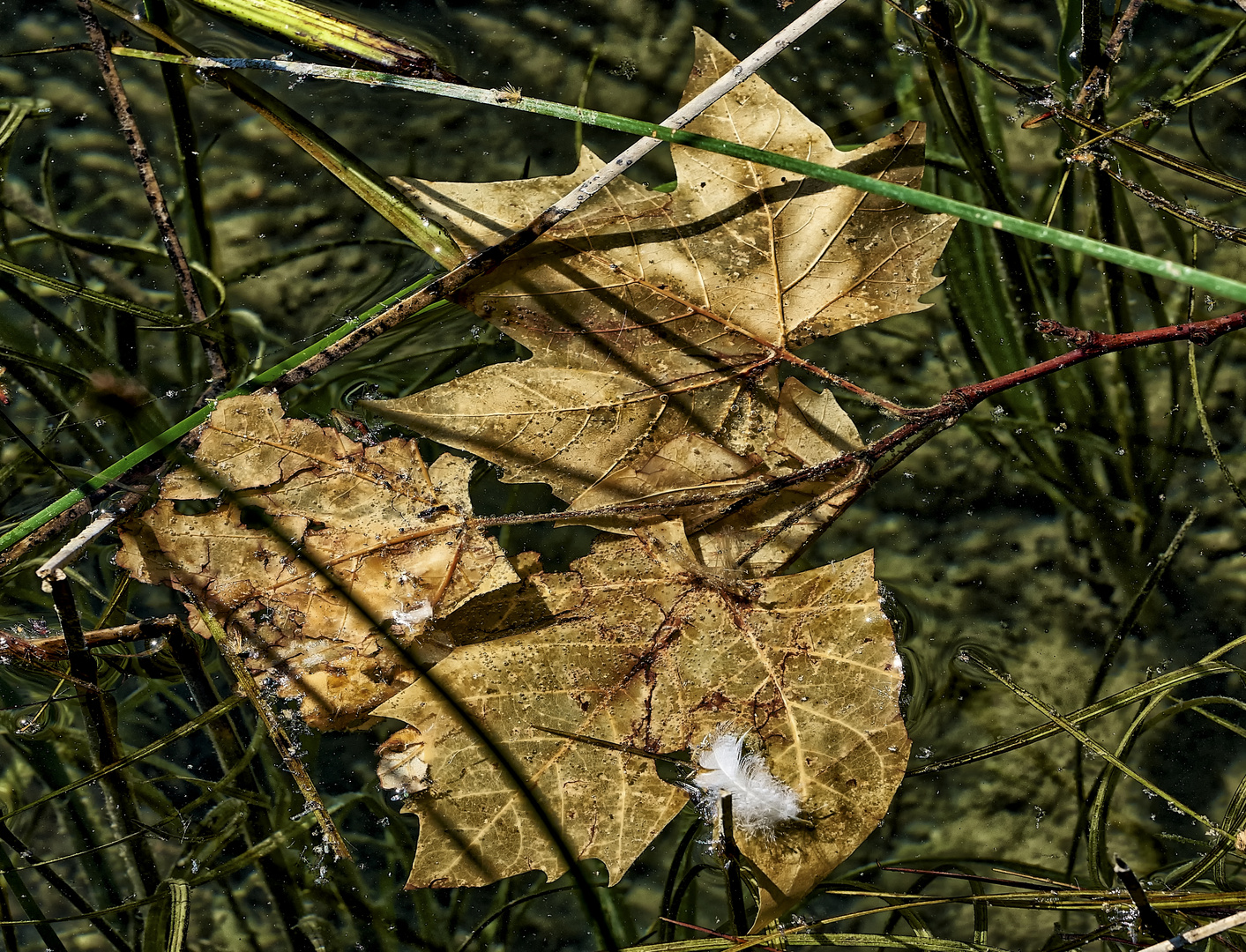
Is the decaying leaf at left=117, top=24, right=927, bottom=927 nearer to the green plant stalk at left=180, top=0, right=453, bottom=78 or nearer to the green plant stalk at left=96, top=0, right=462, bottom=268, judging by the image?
the green plant stalk at left=96, top=0, right=462, bottom=268

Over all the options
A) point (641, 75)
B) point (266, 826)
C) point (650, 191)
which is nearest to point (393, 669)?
point (266, 826)

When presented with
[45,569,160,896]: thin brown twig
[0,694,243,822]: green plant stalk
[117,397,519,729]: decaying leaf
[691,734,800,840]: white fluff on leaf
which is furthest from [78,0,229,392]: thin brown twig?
[691,734,800,840]: white fluff on leaf

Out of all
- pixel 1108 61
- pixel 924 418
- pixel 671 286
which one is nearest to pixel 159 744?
pixel 671 286

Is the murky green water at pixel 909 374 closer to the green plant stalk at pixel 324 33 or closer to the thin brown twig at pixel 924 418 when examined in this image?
the green plant stalk at pixel 324 33

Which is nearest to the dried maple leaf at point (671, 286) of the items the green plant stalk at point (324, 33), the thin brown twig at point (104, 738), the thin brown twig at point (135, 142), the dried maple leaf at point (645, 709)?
the dried maple leaf at point (645, 709)

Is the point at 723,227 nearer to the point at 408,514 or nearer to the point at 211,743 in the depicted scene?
the point at 408,514
